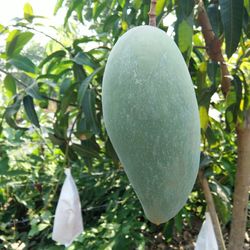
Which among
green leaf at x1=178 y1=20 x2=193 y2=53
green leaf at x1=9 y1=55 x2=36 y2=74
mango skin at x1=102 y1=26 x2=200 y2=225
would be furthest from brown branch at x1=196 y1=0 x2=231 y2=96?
green leaf at x1=9 y1=55 x2=36 y2=74

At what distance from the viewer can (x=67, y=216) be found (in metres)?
1.57

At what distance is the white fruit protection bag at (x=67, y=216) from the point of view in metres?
1.55

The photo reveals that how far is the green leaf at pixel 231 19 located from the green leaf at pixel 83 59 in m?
0.63

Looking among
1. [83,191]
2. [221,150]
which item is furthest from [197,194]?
[83,191]

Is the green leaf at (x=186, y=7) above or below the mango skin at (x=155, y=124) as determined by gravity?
above

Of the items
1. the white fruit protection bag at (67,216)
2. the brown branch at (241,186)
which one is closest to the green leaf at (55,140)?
the white fruit protection bag at (67,216)

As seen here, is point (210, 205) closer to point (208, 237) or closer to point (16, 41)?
point (208, 237)

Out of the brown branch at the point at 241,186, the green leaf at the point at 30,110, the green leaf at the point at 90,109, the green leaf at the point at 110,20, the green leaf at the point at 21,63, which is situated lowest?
the brown branch at the point at 241,186

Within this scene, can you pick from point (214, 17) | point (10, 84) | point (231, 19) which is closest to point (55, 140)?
point (10, 84)

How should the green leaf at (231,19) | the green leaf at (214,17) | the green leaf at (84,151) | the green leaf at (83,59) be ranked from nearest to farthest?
1. the green leaf at (231,19)
2. the green leaf at (214,17)
3. the green leaf at (83,59)
4. the green leaf at (84,151)

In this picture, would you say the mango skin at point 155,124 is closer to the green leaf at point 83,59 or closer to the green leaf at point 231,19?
the green leaf at point 231,19

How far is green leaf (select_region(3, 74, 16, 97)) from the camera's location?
1501 millimetres

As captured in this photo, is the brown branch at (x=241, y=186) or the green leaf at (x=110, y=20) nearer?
the brown branch at (x=241, y=186)

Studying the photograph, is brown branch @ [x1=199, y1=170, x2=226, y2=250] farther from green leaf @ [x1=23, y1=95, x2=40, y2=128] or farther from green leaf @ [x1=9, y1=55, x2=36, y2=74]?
green leaf @ [x1=9, y1=55, x2=36, y2=74]
